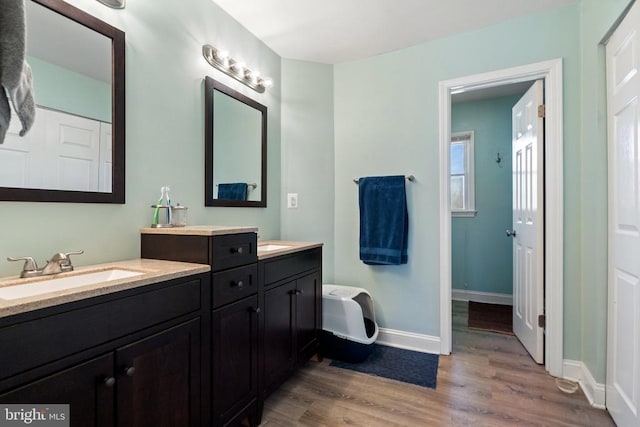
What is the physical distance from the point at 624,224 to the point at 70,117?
2508mm

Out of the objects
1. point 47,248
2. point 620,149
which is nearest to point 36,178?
point 47,248

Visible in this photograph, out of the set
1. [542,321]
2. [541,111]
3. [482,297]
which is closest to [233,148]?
[541,111]

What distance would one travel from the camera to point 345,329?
225 centimetres

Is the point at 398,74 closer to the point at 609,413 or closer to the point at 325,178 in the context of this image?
the point at 325,178

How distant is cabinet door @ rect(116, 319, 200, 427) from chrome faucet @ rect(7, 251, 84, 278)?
446 mm

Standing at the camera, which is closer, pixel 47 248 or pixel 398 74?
pixel 47 248

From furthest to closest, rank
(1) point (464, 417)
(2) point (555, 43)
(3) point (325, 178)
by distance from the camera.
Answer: (3) point (325, 178)
(2) point (555, 43)
(1) point (464, 417)

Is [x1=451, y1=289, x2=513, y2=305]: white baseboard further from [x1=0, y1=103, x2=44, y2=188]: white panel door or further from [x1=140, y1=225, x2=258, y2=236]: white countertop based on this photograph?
[x1=0, y1=103, x2=44, y2=188]: white panel door

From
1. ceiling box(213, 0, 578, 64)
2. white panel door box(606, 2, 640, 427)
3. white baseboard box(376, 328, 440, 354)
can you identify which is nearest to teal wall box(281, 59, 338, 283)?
ceiling box(213, 0, 578, 64)

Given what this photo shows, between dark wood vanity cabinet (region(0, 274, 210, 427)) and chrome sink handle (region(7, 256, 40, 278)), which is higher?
chrome sink handle (region(7, 256, 40, 278))

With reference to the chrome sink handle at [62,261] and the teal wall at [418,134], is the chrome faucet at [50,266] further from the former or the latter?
the teal wall at [418,134]

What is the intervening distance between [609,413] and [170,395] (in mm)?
2168

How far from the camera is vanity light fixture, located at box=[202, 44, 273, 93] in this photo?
1.91 meters

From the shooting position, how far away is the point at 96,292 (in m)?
0.91
